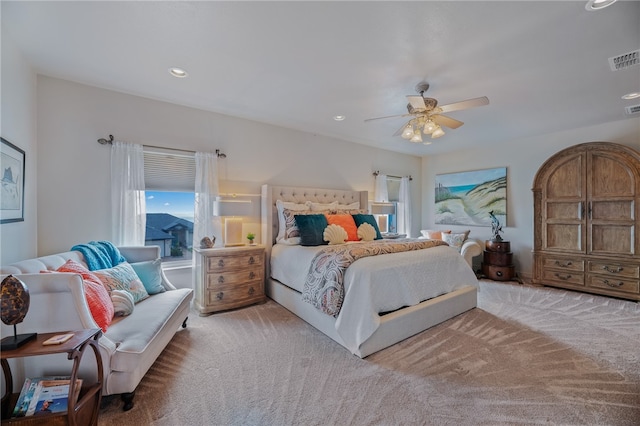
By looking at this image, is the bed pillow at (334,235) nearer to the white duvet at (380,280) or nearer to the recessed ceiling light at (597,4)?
the white duvet at (380,280)

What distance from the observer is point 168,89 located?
2.99 m

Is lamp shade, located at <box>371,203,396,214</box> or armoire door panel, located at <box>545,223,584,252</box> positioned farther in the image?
lamp shade, located at <box>371,203,396,214</box>

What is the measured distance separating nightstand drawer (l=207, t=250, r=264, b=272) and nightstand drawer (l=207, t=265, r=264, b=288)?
0.21ft

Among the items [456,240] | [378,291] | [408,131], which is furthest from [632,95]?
[378,291]

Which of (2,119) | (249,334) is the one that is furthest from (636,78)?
(2,119)

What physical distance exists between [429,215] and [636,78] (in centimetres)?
394

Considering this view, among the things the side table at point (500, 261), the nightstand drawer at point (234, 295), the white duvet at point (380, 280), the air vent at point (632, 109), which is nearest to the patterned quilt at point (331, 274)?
the white duvet at point (380, 280)

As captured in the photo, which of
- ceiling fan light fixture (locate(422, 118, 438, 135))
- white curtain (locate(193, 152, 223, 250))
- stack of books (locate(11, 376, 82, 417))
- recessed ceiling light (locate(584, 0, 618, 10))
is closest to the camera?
stack of books (locate(11, 376, 82, 417))

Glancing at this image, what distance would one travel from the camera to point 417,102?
2566 mm

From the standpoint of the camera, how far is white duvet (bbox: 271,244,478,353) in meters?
2.33

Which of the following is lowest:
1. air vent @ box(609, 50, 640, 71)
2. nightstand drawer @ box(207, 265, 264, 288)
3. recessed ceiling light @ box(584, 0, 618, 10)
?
nightstand drawer @ box(207, 265, 264, 288)

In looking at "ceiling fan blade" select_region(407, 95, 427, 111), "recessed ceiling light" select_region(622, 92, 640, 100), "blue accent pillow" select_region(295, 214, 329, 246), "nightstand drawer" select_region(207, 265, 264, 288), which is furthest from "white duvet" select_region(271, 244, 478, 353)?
"recessed ceiling light" select_region(622, 92, 640, 100)

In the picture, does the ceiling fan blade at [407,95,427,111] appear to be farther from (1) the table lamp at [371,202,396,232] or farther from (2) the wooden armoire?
(2) the wooden armoire

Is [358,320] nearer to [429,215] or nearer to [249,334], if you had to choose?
[249,334]
